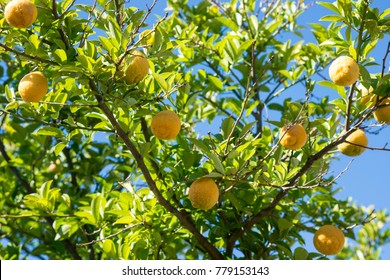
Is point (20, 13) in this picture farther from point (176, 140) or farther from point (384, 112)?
point (384, 112)

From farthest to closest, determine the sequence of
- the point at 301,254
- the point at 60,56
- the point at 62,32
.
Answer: the point at 301,254 → the point at 62,32 → the point at 60,56

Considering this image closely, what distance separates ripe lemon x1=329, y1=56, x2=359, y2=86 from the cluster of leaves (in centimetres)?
9

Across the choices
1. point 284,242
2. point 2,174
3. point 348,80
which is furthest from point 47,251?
point 348,80

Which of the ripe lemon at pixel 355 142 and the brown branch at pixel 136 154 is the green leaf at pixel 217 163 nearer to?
the brown branch at pixel 136 154

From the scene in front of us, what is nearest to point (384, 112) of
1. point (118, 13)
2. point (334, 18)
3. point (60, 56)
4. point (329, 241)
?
point (334, 18)

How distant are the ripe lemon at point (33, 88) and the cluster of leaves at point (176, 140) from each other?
0.07 meters

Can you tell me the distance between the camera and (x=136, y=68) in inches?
78.2

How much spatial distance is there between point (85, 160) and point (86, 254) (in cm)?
65

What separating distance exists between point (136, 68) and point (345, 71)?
74 cm

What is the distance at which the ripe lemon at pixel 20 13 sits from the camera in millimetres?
1928

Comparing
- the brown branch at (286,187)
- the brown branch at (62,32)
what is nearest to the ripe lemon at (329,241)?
the brown branch at (286,187)

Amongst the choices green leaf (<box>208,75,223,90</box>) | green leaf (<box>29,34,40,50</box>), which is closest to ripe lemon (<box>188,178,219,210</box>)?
green leaf (<box>29,34,40,50</box>)

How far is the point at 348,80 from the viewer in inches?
80.9

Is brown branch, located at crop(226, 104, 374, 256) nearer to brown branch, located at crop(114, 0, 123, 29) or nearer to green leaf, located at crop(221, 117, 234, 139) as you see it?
green leaf, located at crop(221, 117, 234, 139)
